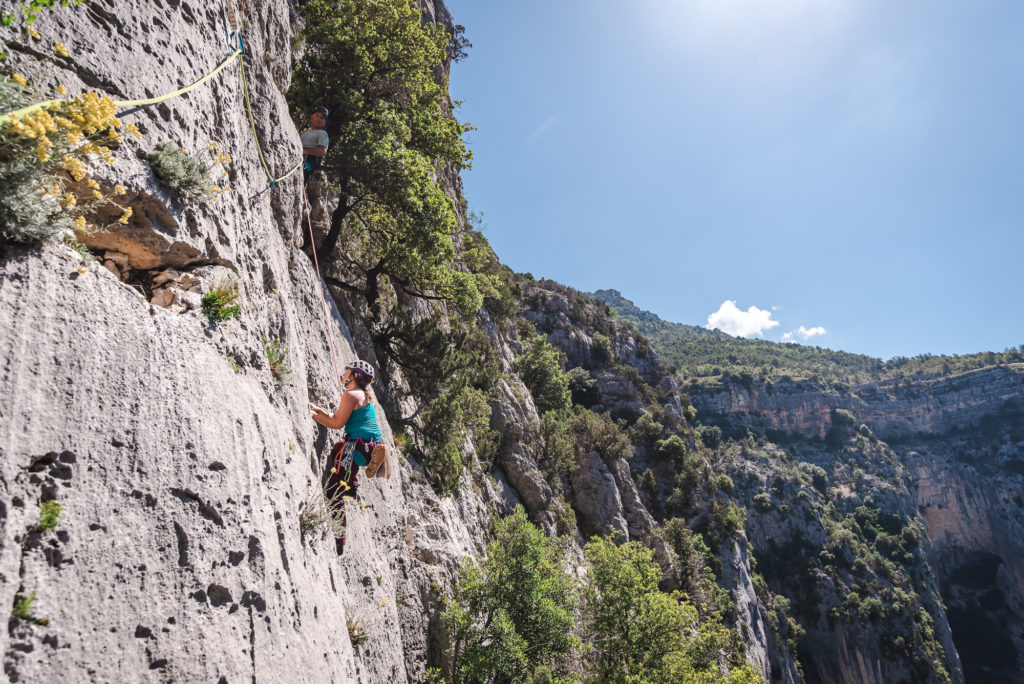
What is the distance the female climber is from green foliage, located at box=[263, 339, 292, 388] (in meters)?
0.73

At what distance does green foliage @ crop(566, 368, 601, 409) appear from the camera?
42656 mm

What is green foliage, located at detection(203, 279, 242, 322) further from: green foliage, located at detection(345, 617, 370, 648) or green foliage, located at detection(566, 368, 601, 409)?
green foliage, located at detection(566, 368, 601, 409)

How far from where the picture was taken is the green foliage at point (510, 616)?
8.30m

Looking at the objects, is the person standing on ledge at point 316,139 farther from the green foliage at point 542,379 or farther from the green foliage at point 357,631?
the green foliage at point 542,379

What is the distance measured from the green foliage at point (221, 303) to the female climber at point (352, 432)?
1541mm

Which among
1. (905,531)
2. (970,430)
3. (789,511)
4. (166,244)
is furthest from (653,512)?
(970,430)

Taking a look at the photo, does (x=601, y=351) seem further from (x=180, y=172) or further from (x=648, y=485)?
(x=180, y=172)

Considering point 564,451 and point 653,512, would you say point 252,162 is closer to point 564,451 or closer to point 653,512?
point 564,451

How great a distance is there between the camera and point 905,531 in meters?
73.1

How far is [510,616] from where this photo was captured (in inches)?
360

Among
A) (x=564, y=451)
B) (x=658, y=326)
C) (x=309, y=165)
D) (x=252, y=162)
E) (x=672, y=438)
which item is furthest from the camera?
(x=658, y=326)

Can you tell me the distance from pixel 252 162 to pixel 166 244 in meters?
3.11

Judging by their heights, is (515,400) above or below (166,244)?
above

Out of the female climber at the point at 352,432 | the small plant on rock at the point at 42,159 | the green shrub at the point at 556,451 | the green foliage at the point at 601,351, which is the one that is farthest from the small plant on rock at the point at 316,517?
the green foliage at the point at 601,351
